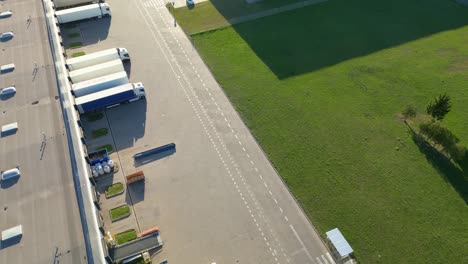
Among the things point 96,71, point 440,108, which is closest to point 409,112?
point 440,108

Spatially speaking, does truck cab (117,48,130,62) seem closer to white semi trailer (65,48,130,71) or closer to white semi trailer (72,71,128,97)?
white semi trailer (65,48,130,71)

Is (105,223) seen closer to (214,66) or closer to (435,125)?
(214,66)

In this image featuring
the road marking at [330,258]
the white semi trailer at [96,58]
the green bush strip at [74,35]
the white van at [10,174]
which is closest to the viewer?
the road marking at [330,258]

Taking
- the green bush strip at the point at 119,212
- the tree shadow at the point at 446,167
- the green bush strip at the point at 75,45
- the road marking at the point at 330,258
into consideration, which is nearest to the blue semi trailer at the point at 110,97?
the green bush strip at the point at 75,45

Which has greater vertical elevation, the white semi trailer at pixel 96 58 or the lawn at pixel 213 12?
the lawn at pixel 213 12

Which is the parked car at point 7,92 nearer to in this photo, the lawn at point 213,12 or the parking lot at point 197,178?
the parking lot at point 197,178

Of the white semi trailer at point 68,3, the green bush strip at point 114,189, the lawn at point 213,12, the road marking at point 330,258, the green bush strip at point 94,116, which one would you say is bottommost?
the road marking at point 330,258

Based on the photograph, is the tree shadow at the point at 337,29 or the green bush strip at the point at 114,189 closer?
the green bush strip at the point at 114,189
